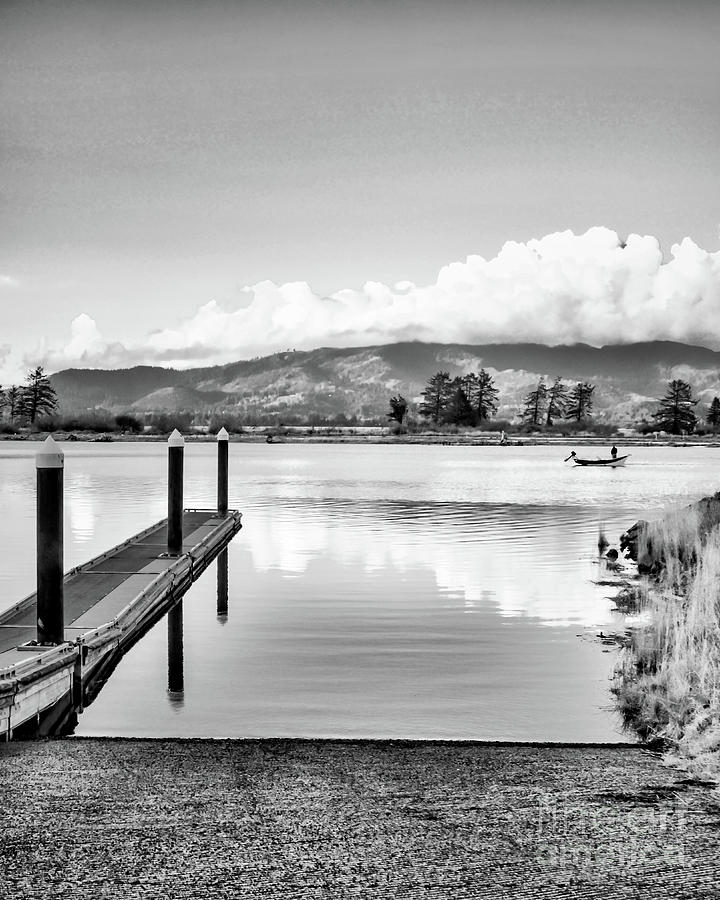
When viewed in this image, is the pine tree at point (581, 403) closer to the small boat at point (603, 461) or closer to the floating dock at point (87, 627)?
the small boat at point (603, 461)

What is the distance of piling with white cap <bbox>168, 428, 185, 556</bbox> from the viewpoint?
17484 millimetres

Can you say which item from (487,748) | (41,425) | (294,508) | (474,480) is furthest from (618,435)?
(487,748)

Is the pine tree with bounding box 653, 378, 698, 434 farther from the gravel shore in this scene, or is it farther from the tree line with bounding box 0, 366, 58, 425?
the gravel shore

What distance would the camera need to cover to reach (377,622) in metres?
13.3

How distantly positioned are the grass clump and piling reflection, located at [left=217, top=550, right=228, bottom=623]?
18.4ft

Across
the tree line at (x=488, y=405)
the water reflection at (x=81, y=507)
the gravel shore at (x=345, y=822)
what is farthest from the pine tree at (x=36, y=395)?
the gravel shore at (x=345, y=822)

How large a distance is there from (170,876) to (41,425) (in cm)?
10704

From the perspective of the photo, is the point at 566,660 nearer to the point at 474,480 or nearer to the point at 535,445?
the point at 474,480

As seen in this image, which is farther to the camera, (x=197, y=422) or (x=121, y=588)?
(x=197, y=422)

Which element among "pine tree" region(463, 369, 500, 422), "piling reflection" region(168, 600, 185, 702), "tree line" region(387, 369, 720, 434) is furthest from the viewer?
"pine tree" region(463, 369, 500, 422)

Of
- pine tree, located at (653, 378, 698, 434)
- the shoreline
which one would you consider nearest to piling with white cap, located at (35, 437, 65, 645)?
the shoreline

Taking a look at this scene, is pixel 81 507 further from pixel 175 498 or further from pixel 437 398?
pixel 437 398

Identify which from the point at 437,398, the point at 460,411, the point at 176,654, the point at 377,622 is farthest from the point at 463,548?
the point at 437,398

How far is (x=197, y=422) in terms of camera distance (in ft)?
534
